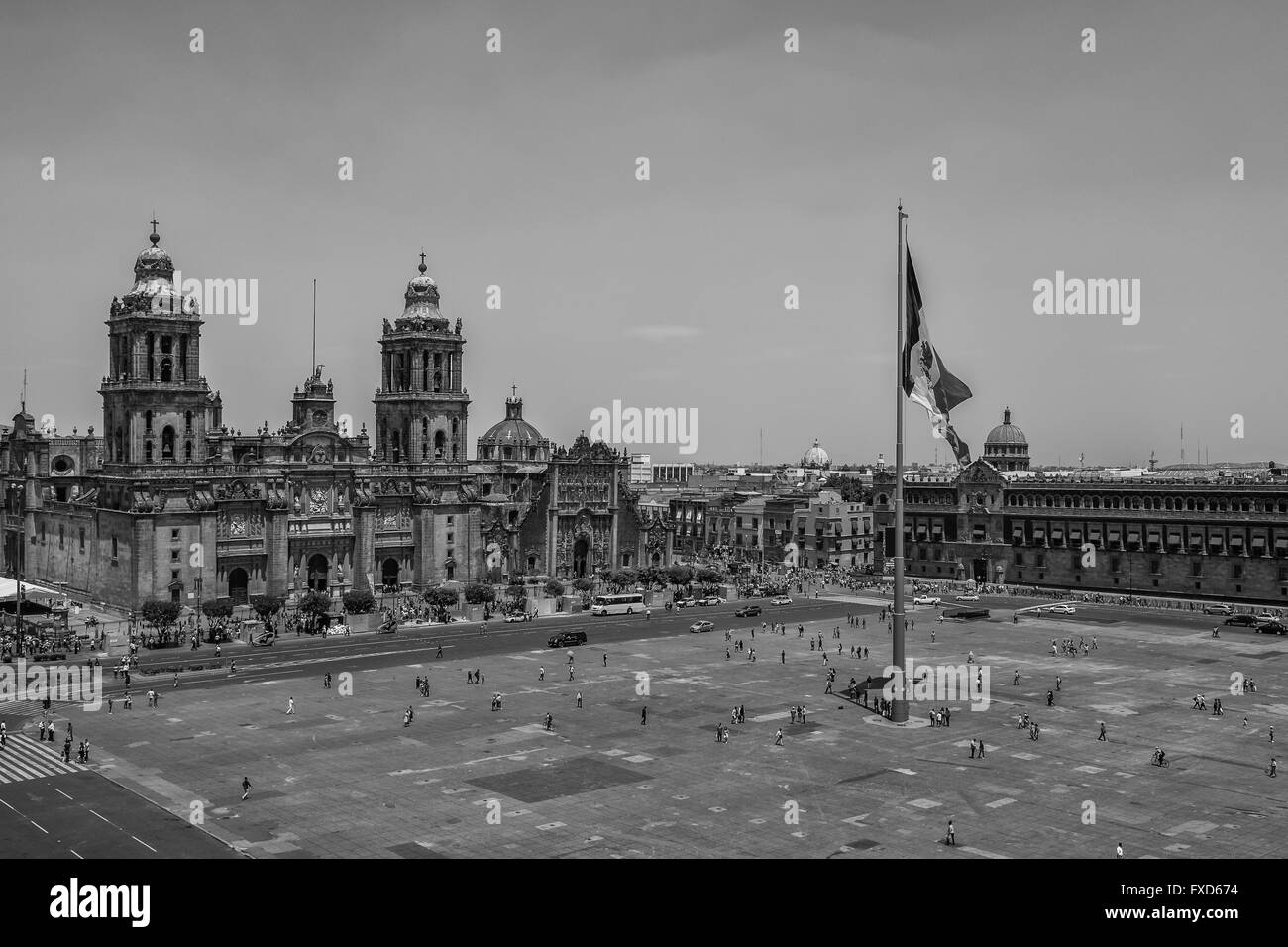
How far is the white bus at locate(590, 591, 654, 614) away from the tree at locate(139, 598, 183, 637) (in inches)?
1470

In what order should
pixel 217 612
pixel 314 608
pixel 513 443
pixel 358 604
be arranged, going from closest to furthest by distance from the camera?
1. pixel 217 612
2. pixel 314 608
3. pixel 358 604
4. pixel 513 443

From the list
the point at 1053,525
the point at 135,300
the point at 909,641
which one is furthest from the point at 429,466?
the point at 1053,525

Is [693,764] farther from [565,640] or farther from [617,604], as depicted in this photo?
[617,604]

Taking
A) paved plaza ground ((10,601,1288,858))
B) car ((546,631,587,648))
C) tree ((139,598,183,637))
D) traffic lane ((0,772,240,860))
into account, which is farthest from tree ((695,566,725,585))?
traffic lane ((0,772,240,860))

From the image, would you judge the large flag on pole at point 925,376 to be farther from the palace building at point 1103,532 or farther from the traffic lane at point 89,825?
the palace building at point 1103,532

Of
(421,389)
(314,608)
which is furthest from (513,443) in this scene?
(314,608)

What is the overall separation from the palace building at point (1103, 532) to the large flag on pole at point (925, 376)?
79623 mm

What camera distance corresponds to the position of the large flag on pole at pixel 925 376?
57.3 metres

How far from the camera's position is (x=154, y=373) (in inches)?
4077

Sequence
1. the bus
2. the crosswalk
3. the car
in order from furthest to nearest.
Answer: the bus
the car
the crosswalk

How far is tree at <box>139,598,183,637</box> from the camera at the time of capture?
88750 millimetres

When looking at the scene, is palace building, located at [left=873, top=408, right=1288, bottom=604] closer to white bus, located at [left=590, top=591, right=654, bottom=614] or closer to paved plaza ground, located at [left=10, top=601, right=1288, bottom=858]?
paved plaza ground, located at [left=10, top=601, right=1288, bottom=858]

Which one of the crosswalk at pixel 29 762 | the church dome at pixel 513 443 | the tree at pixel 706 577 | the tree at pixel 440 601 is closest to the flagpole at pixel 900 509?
the crosswalk at pixel 29 762

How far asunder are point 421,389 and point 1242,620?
81226 mm
